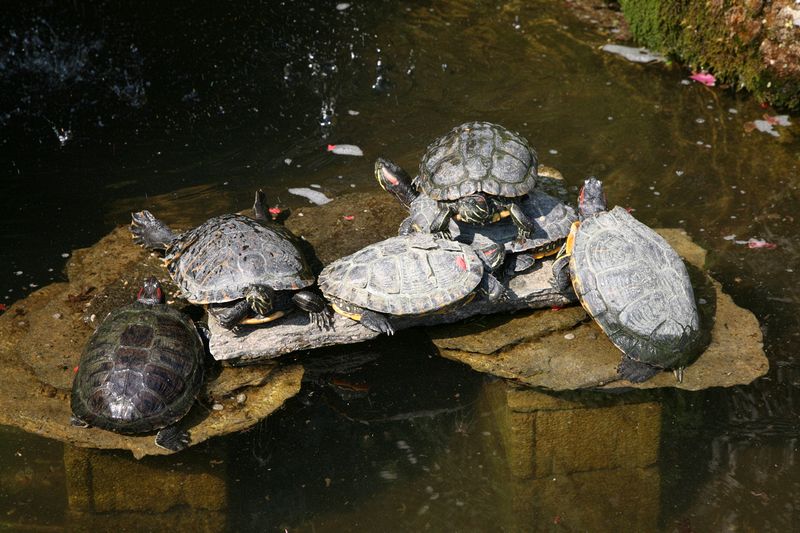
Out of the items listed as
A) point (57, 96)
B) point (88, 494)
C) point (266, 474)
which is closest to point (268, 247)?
point (266, 474)

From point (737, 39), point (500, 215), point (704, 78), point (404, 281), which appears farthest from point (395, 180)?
point (737, 39)

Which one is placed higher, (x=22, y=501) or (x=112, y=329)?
(x=112, y=329)

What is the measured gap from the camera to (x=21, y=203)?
6402mm

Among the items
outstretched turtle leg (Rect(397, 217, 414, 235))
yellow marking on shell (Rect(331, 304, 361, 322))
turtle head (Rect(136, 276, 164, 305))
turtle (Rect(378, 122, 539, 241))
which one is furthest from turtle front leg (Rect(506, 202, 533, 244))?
turtle head (Rect(136, 276, 164, 305))

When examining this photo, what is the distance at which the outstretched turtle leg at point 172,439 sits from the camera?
4.36 m

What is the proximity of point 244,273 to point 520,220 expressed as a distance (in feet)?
6.03

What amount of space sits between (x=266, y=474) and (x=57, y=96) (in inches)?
208

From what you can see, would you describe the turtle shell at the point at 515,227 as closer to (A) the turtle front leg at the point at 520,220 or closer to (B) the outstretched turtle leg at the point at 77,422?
(A) the turtle front leg at the point at 520,220

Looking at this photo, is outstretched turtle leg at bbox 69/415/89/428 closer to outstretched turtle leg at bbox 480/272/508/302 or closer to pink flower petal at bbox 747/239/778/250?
outstretched turtle leg at bbox 480/272/508/302

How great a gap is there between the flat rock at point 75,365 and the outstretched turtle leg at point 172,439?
0.15 ft

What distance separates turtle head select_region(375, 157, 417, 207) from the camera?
5.71 meters

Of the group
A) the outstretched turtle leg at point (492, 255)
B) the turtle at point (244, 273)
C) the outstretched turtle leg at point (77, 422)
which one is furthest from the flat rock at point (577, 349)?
the outstretched turtle leg at point (77, 422)

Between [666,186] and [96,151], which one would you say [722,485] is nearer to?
[666,186]

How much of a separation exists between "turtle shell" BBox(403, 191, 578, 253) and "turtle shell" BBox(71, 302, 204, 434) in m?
1.77
